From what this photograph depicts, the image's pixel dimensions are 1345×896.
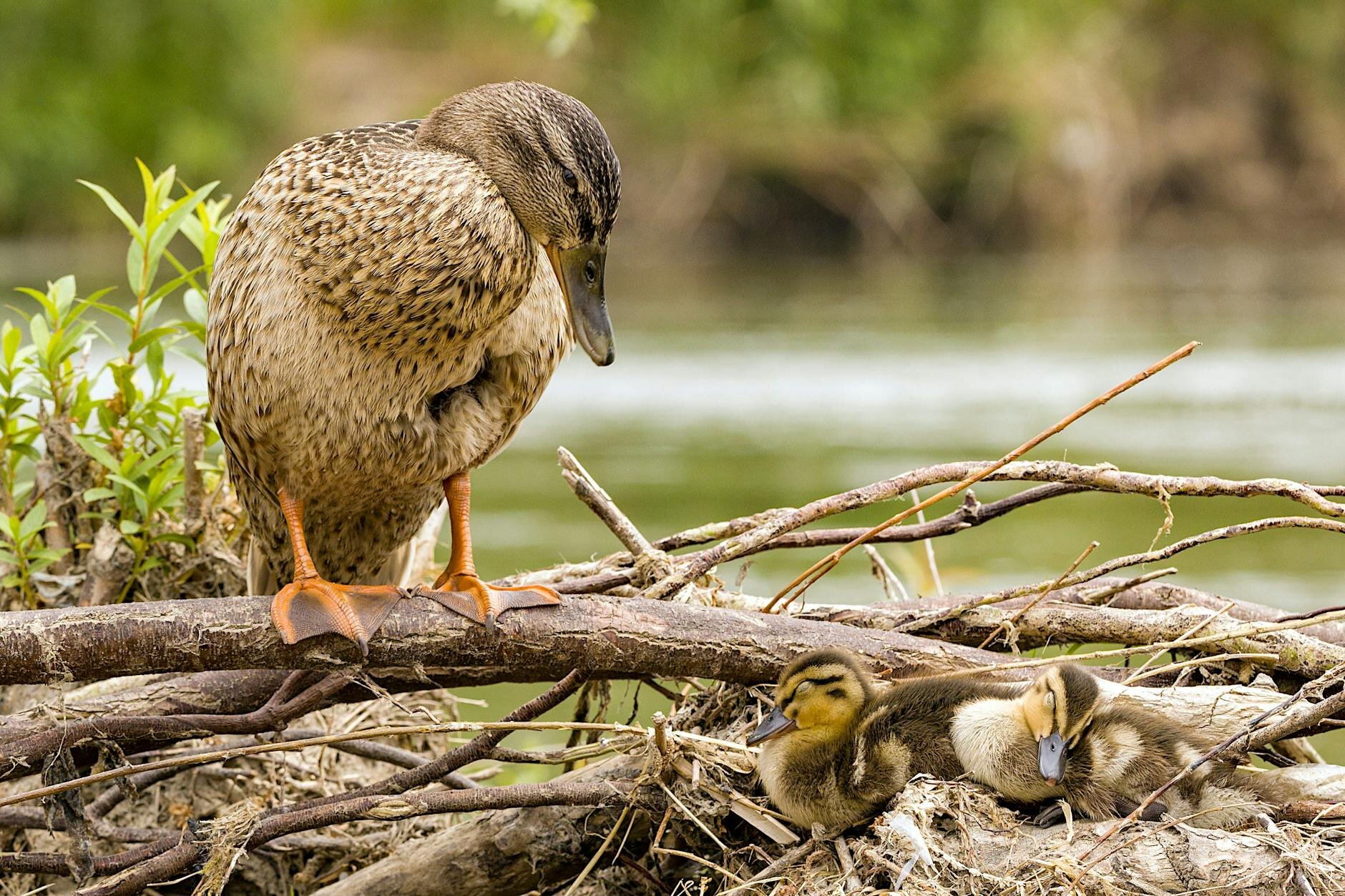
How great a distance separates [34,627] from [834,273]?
15.2 metres

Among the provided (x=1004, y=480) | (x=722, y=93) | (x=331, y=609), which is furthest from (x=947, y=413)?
(x=722, y=93)

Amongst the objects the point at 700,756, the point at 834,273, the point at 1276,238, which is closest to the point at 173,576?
the point at 700,756

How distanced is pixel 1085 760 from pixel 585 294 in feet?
3.81

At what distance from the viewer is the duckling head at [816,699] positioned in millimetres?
2758

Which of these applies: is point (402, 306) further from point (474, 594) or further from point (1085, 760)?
point (1085, 760)

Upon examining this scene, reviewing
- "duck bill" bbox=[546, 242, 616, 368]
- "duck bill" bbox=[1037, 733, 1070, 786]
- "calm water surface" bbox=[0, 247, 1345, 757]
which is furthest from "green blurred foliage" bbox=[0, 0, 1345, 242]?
"duck bill" bbox=[1037, 733, 1070, 786]

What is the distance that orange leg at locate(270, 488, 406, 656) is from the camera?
264 cm

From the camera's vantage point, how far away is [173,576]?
3650 mm

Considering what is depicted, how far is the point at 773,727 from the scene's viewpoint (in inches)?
109

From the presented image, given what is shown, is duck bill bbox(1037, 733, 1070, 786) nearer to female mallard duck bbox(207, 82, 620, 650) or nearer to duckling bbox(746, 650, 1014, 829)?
duckling bbox(746, 650, 1014, 829)

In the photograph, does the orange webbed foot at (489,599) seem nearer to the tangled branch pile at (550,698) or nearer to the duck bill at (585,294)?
the tangled branch pile at (550,698)

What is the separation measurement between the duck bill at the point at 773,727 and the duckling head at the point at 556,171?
692mm

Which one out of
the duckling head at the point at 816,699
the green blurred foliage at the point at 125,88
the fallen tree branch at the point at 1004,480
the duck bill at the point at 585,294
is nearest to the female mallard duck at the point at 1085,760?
the duckling head at the point at 816,699

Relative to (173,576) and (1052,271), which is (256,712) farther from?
(1052,271)
